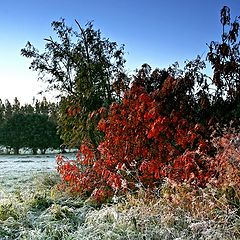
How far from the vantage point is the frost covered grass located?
4504 mm

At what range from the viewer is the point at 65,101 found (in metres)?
11.6

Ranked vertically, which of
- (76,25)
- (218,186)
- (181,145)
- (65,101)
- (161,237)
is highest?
(76,25)

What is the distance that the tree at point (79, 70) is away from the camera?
1064 centimetres

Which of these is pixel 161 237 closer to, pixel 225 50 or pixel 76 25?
pixel 225 50

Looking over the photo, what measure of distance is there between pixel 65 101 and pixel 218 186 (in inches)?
276

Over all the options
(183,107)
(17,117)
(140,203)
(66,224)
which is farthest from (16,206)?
(17,117)

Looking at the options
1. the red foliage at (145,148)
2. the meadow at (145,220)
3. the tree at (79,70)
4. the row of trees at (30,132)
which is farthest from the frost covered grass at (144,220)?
the row of trees at (30,132)

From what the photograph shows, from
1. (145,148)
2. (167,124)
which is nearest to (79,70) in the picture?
(145,148)

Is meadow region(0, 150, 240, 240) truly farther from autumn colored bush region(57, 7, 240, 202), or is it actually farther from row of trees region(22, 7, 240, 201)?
autumn colored bush region(57, 7, 240, 202)

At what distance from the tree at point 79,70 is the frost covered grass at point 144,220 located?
439 cm

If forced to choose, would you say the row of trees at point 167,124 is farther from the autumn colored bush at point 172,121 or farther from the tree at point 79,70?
the tree at point 79,70

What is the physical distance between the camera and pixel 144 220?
4.86 metres

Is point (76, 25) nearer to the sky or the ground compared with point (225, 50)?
nearer to the sky

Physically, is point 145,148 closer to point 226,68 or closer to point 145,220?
point 226,68
